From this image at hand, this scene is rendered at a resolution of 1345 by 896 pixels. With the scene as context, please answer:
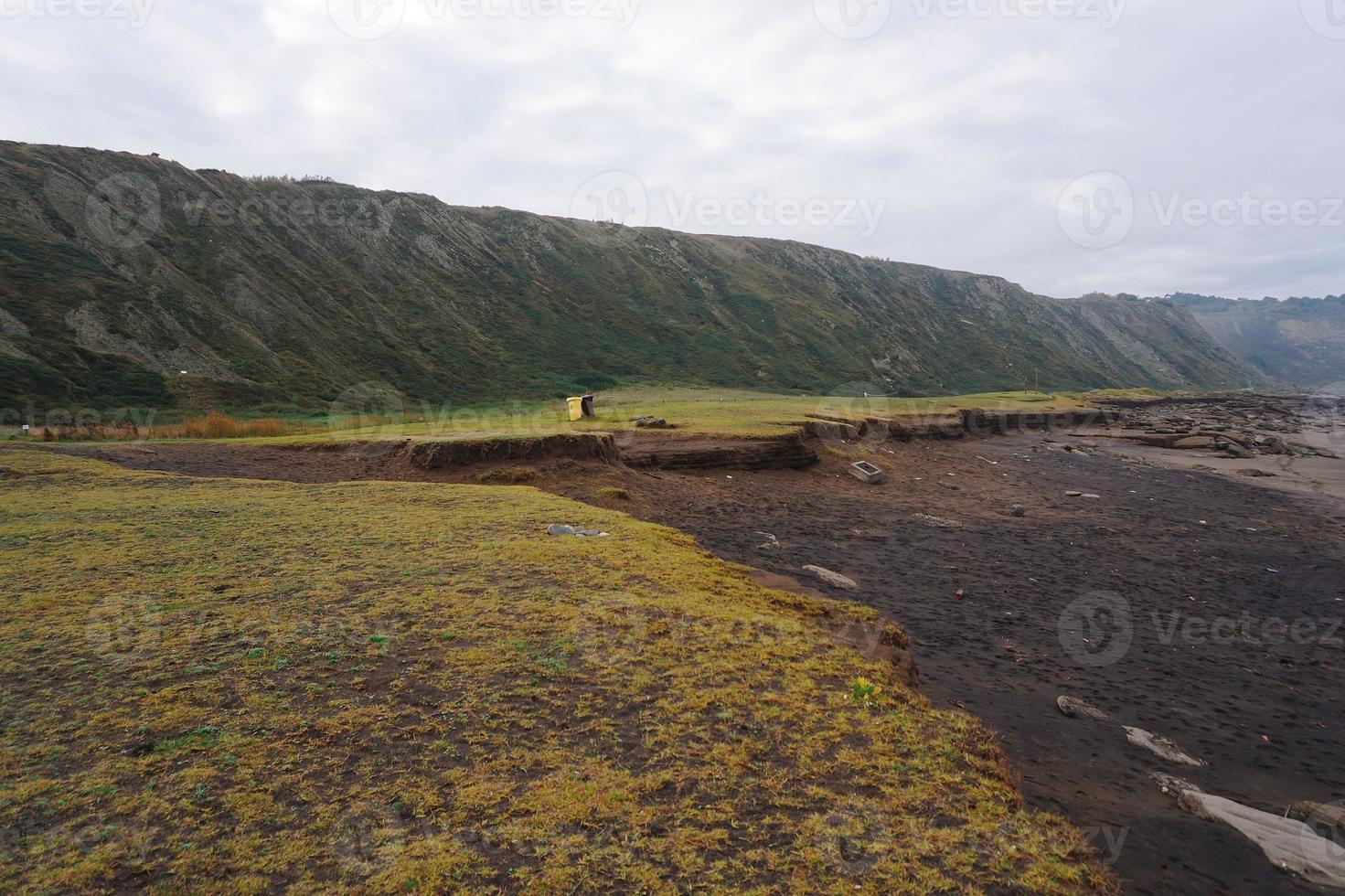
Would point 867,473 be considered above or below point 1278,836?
above

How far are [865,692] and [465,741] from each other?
10.5ft

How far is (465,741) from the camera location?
4453 mm

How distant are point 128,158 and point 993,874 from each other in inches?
2869

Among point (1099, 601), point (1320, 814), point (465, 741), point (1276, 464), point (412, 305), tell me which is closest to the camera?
point (465, 741)

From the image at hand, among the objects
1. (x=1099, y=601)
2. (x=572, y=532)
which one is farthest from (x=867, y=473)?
(x=572, y=532)

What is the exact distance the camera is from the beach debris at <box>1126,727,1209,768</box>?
5.96m

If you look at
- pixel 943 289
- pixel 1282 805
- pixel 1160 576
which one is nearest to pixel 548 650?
pixel 1282 805

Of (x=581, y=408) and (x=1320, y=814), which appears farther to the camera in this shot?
(x=581, y=408)

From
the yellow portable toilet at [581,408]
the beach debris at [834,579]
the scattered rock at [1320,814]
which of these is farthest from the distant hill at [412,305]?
the scattered rock at [1320,814]

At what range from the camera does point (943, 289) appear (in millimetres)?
126500

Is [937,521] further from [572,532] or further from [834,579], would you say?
[572,532]

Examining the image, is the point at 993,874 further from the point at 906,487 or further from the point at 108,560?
the point at 906,487

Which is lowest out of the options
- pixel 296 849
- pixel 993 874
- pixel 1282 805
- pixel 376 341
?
pixel 1282 805

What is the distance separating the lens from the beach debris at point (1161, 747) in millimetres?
5961
